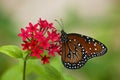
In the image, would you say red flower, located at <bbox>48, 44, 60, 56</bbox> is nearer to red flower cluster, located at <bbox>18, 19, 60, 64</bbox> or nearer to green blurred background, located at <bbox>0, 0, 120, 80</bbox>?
red flower cluster, located at <bbox>18, 19, 60, 64</bbox>

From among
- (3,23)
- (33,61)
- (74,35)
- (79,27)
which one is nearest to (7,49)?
(33,61)

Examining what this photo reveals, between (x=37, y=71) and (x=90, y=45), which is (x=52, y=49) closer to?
(x=37, y=71)

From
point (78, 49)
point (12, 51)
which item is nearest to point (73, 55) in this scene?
point (78, 49)

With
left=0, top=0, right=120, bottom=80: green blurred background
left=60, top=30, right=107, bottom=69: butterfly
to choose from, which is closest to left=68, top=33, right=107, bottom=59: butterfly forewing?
left=60, top=30, right=107, bottom=69: butterfly

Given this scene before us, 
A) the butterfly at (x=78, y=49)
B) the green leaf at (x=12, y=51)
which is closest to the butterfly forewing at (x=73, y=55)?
the butterfly at (x=78, y=49)

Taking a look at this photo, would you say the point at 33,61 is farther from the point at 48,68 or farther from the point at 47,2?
the point at 47,2

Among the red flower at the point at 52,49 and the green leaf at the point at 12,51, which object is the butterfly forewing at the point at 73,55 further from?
the green leaf at the point at 12,51
